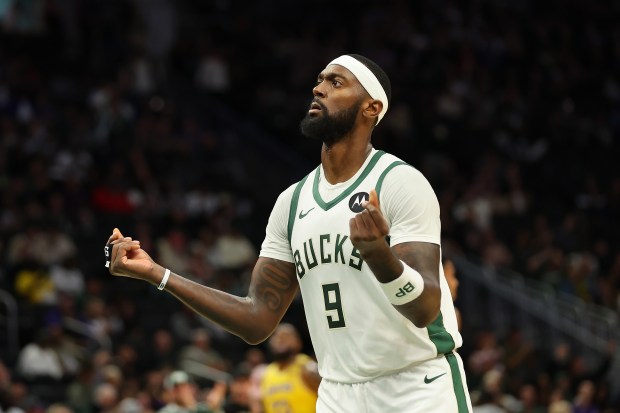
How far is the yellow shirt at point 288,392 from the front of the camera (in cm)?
1216

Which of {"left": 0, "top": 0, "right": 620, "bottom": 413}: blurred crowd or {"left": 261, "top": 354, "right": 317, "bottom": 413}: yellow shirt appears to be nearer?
{"left": 261, "top": 354, "right": 317, "bottom": 413}: yellow shirt

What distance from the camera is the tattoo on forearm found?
6.36 metres

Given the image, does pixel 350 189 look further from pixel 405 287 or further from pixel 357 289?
pixel 405 287

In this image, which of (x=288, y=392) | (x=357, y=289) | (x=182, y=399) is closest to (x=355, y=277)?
(x=357, y=289)

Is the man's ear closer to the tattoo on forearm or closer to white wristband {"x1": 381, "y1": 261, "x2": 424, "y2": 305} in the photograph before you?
the tattoo on forearm

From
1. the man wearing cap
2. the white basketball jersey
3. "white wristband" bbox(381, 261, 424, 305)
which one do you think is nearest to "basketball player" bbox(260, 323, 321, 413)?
the man wearing cap

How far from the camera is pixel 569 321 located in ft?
65.5

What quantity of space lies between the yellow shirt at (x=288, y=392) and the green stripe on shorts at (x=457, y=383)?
20.4ft

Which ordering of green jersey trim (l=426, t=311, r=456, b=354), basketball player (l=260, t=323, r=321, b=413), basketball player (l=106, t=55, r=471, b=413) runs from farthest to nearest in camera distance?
basketball player (l=260, t=323, r=321, b=413), green jersey trim (l=426, t=311, r=456, b=354), basketball player (l=106, t=55, r=471, b=413)

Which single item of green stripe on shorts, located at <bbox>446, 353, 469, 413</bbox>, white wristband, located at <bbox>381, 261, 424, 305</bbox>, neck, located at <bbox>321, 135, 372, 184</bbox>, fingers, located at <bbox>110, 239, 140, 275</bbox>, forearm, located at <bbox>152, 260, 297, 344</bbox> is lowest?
green stripe on shorts, located at <bbox>446, 353, 469, 413</bbox>

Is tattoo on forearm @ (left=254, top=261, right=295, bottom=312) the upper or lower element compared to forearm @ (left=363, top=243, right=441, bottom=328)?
upper

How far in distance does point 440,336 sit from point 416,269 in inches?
19.4

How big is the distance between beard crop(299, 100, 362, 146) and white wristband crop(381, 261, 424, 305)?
1010 mm

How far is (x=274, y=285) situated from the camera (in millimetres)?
6375
